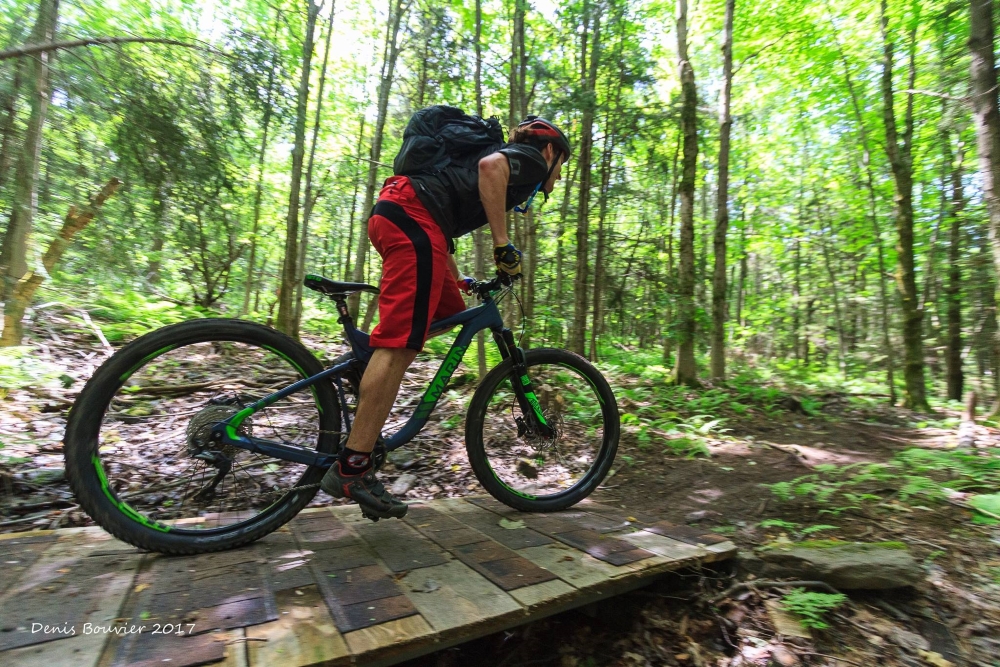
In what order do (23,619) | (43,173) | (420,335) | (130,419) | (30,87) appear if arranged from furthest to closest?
(43,173), (30,87), (420,335), (130,419), (23,619)

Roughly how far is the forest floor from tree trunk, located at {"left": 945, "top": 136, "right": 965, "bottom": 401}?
401cm

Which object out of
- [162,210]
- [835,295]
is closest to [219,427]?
[162,210]

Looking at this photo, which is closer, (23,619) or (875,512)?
(23,619)

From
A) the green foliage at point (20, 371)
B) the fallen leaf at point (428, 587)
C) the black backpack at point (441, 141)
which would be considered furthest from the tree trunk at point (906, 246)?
the green foliage at point (20, 371)

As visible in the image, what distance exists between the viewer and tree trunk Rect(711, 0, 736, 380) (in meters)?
7.28

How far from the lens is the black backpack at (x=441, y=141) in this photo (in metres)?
2.15

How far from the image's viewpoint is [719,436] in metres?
4.64

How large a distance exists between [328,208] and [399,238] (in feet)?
45.2

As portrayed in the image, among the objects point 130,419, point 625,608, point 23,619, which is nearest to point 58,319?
A: point 130,419

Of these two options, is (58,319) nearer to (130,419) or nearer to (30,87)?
(30,87)

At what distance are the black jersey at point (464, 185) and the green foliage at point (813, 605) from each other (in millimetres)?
2070

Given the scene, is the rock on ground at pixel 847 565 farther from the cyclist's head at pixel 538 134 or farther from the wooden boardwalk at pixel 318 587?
the cyclist's head at pixel 538 134

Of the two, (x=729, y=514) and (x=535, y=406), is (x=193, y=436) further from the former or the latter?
(x=729, y=514)

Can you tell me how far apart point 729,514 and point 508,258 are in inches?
77.7
